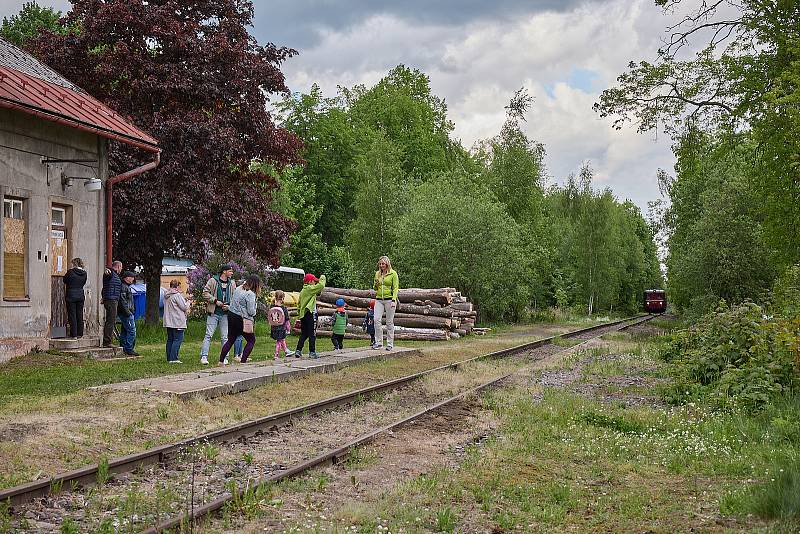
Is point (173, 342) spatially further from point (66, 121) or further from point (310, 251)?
point (310, 251)

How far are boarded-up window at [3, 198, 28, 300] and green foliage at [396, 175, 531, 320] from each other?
2234 cm

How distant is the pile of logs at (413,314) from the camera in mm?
27547

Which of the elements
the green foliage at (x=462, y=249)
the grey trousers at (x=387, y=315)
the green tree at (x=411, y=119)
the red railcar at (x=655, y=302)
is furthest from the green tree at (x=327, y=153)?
the grey trousers at (x=387, y=315)

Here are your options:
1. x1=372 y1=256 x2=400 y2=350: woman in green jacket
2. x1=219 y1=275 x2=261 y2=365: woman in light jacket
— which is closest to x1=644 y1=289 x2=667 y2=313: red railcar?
x1=372 y1=256 x2=400 y2=350: woman in green jacket

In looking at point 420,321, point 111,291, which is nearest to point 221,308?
point 111,291

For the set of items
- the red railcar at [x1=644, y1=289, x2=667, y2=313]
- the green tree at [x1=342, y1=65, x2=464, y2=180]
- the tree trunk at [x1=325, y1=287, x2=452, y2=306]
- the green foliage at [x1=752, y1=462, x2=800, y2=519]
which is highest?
the green tree at [x1=342, y1=65, x2=464, y2=180]

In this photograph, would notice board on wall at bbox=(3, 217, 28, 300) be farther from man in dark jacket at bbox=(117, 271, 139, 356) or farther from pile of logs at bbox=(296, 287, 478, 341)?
pile of logs at bbox=(296, 287, 478, 341)

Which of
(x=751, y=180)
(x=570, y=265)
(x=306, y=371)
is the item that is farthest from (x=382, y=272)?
(x=570, y=265)

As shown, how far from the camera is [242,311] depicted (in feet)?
50.8

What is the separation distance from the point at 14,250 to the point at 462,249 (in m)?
23.5

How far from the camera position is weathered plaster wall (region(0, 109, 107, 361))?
1541 centimetres

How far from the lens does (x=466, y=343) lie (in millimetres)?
26141

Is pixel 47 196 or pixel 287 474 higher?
pixel 47 196

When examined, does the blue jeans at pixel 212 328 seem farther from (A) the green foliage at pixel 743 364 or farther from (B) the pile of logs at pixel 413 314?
(B) the pile of logs at pixel 413 314
